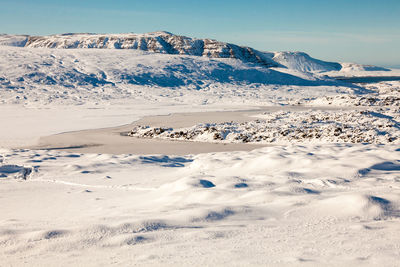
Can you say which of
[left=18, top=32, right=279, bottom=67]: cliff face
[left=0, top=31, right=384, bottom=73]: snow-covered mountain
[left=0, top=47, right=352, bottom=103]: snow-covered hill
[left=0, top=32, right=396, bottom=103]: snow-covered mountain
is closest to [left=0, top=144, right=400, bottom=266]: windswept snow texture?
[left=0, top=47, right=352, bottom=103]: snow-covered hill

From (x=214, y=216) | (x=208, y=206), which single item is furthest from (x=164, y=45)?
(x=214, y=216)

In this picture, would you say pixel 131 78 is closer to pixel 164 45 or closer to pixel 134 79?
pixel 134 79

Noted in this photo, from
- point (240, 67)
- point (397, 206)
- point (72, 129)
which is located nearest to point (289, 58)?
point (240, 67)

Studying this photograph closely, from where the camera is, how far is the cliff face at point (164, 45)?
67.8m

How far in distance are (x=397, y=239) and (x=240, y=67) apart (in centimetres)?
4307

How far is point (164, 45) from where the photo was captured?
6969 cm

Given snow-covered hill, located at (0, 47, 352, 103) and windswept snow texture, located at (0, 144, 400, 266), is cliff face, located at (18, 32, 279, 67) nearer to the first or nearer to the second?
snow-covered hill, located at (0, 47, 352, 103)

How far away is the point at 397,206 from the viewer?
4102 mm

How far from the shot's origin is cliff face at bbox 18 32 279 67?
6781cm

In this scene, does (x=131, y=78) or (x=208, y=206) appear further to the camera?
(x=131, y=78)

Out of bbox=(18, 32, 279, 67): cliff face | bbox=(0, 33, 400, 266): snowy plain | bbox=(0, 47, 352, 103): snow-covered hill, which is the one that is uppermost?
bbox=(18, 32, 279, 67): cliff face

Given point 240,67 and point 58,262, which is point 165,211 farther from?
point 240,67

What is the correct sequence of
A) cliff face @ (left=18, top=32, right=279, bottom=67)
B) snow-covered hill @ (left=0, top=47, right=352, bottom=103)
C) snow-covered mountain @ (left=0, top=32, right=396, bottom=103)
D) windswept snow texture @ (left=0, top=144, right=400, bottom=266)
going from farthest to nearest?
cliff face @ (left=18, top=32, right=279, bottom=67) < snow-covered mountain @ (left=0, top=32, right=396, bottom=103) < snow-covered hill @ (left=0, top=47, right=352, bottom=103) < windswept snow texture @ (left=0, top=144, right=400, bottom=266)

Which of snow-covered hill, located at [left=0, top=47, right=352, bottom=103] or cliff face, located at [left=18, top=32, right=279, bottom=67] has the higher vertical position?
cliff face, located at [left=18, top=32, right=279, bottom=67]
